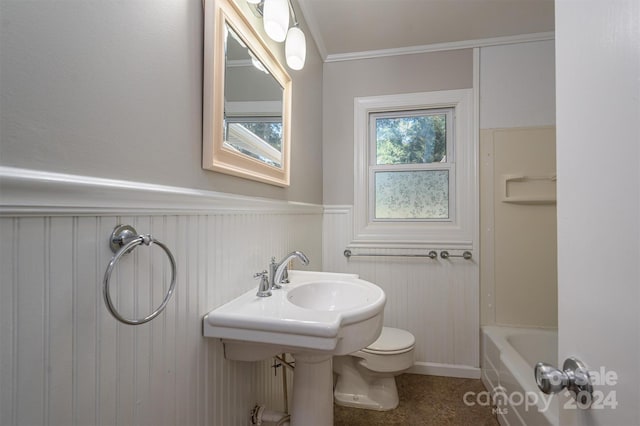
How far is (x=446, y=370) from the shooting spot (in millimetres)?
2002

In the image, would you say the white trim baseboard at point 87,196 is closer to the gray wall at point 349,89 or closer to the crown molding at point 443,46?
the gray wall at point 349,89

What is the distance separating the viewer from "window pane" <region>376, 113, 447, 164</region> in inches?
83.9

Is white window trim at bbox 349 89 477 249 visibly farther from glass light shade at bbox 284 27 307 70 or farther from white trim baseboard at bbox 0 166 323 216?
white trim baseboard at bbox 0 166 323 216

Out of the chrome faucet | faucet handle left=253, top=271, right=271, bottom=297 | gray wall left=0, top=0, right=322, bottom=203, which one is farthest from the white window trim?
gray wall left=0, top=0, right=322, bottom=203

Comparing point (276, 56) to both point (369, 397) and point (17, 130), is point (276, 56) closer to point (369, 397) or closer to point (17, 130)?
point (17, 130)

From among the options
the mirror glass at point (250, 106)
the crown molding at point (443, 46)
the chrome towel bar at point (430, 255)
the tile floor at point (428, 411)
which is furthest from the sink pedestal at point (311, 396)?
the crown molding at point (443, 46)

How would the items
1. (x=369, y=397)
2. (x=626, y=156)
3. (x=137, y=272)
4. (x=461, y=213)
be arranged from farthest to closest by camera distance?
(x=461, y=213) → (x=369, y=397) → (x=137, y=272) → (x=626, y=156)

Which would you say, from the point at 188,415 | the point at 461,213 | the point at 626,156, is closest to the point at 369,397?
the point at 188,415

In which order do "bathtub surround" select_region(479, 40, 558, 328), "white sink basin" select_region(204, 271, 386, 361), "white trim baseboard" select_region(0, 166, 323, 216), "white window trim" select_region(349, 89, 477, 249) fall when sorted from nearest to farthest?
"white trim baseboard" select_region(0, 166, 323, 216) < "white sink basin" select_region(204, 271, 386, 361) < "bathtub surround" select_region(479, 40, 558, 328) < "white window trim" select_region(349, 89, 477, 249)

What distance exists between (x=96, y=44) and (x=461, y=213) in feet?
6.96

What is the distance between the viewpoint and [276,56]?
1.29m

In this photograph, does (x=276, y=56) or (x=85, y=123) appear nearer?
(x=85, y=123)

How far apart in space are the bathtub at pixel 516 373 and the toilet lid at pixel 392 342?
520 millimetres

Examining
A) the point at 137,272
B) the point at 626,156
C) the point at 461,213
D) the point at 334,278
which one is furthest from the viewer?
the point at 461,213
